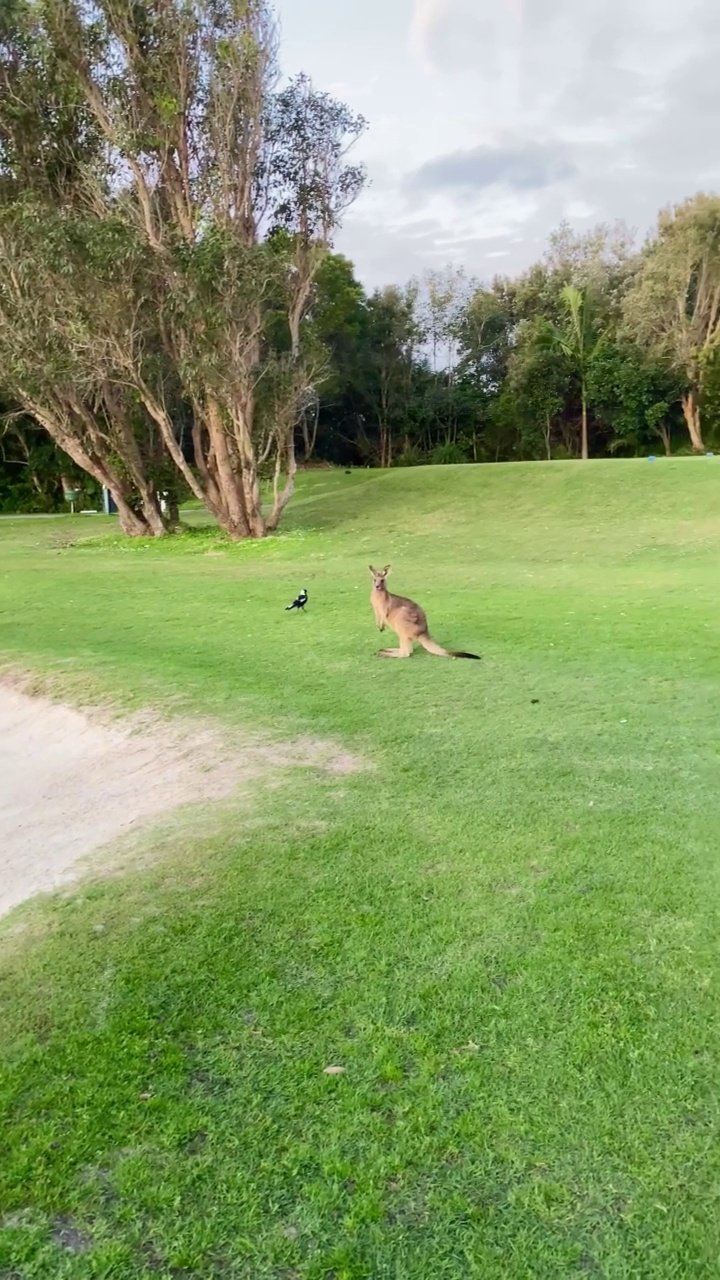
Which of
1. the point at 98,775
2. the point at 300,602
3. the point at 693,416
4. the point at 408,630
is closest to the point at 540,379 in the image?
the point at 693,416

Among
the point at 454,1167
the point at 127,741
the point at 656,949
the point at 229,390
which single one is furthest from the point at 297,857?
the point at 229,390

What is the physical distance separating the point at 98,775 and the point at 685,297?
118ft

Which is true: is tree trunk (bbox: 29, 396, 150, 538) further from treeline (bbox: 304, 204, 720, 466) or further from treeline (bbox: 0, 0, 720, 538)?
treeline (bbox: 304, 204, 720, 466)

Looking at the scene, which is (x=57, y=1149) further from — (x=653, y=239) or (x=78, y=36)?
(x=653, y=239)

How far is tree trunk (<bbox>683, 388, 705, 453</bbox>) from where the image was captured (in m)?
38.4

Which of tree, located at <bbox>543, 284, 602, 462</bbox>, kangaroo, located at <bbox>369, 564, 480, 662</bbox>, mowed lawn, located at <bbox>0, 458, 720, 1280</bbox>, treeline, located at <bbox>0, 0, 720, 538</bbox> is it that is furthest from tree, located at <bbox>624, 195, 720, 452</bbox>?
mowed lawn, located at <bbox>0, 458, 720, 1280</bbox>

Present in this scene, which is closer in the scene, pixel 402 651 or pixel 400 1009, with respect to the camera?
pixel 400 1009

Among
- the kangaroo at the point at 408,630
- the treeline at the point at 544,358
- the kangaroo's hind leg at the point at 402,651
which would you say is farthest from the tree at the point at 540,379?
the kangaroo's hind leg at the point at 402,651

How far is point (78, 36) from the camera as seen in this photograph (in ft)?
65.4

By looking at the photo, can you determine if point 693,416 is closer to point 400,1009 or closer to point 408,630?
point 408,630

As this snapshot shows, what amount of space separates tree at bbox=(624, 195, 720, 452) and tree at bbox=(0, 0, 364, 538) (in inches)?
724

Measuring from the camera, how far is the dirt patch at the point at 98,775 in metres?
5.93

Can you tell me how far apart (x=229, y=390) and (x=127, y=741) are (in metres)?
15.0

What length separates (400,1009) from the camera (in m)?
3.61
